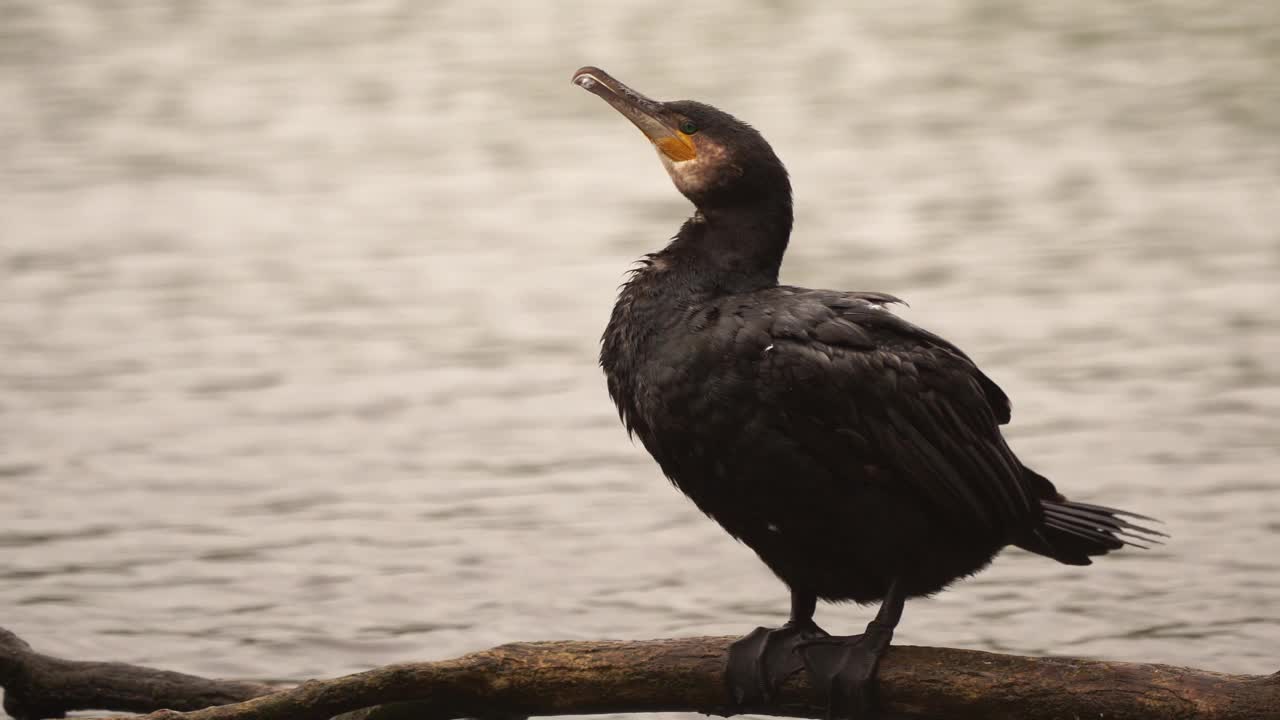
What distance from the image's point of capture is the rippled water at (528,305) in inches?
273

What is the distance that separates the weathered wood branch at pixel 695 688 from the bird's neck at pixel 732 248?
81 centimetres

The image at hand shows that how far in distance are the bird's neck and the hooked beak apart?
168mm

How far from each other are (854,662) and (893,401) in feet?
1.85

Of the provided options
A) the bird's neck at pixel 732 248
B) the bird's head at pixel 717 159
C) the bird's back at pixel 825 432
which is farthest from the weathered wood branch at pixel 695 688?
the bird's head at pixel 717 159

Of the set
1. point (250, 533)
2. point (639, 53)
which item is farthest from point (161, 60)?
point (250, 533)

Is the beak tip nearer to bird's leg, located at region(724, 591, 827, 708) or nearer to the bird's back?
the bird's back

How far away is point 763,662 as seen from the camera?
4.39 metres

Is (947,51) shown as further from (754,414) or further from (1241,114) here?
(754,414)

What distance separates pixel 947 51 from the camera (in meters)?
17.0

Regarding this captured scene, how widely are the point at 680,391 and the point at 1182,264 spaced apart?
7.05 metres

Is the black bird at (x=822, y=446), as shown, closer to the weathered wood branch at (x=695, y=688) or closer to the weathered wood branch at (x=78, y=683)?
the weathered wood branch at (x=695, y=688)

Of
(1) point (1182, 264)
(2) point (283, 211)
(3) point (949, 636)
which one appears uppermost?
(2) point (283, 211)

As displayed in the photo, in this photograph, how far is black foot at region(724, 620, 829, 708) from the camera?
4.33 meters

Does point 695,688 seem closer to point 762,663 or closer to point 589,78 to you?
point 762,663
